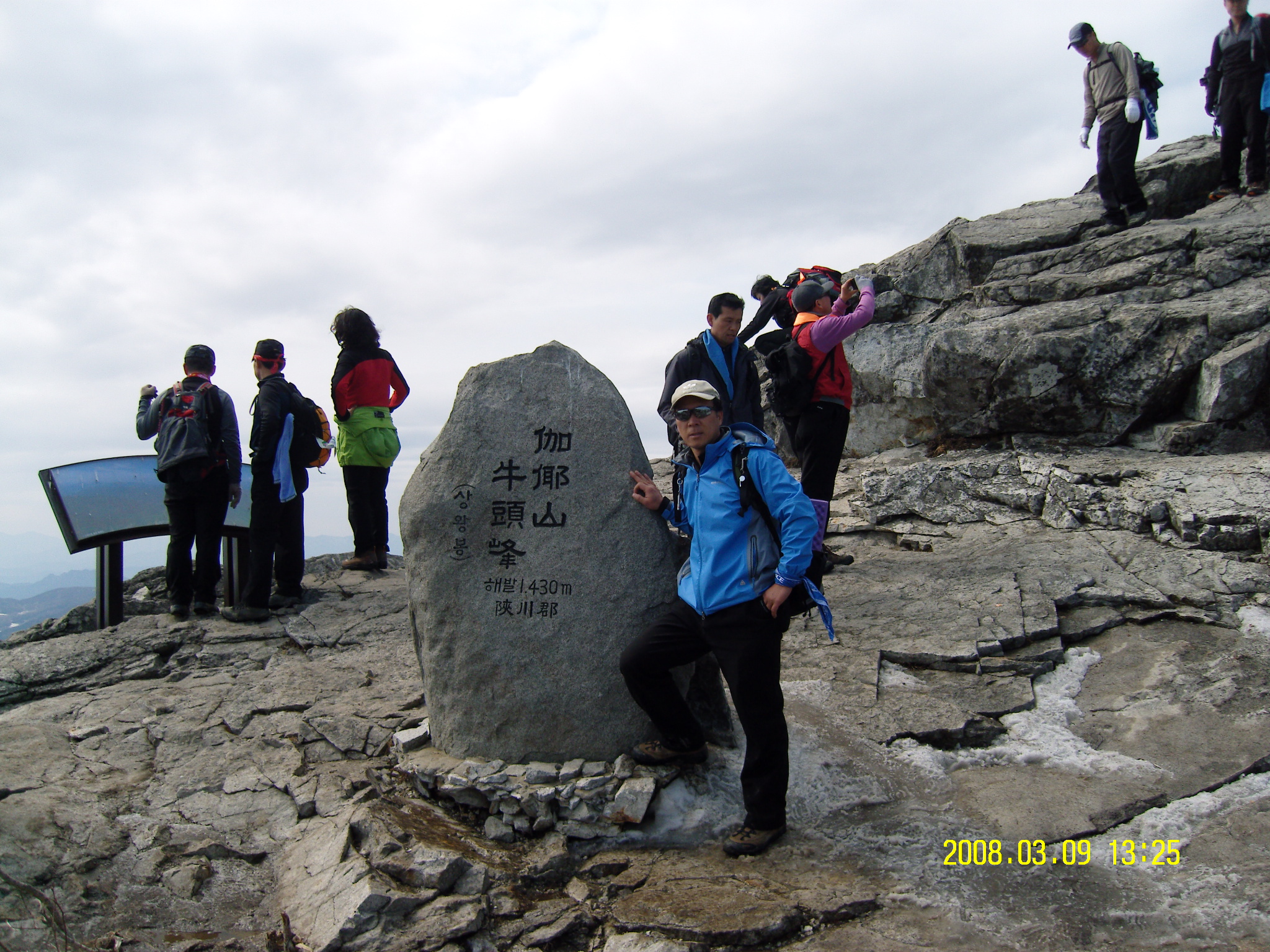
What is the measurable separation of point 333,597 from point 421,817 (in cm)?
432

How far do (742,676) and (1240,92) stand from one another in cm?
1064

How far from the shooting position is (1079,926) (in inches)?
132

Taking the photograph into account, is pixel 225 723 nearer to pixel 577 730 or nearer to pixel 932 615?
pixel 577 730

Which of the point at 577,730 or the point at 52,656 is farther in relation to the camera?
the point at 52,656

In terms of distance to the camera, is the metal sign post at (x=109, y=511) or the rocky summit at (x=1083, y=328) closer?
the metal sign post at (x=109, y=511)

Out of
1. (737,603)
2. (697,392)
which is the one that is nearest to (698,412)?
(697,392)

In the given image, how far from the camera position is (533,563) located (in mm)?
4605

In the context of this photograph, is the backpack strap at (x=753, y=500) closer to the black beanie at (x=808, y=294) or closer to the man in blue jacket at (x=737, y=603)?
the man in blue jacket at (x=737, y=603)

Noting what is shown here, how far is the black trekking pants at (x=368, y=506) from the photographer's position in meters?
8.46

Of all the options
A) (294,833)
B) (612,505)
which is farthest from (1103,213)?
(294,833)

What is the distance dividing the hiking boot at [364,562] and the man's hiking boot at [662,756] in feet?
17.9

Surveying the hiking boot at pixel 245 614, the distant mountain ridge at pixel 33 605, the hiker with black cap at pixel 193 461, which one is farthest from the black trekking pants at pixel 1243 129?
the distant mountain ridge at pixel 33 605

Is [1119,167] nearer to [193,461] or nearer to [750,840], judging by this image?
[750,840]

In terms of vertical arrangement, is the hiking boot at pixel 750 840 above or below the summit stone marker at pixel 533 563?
below
